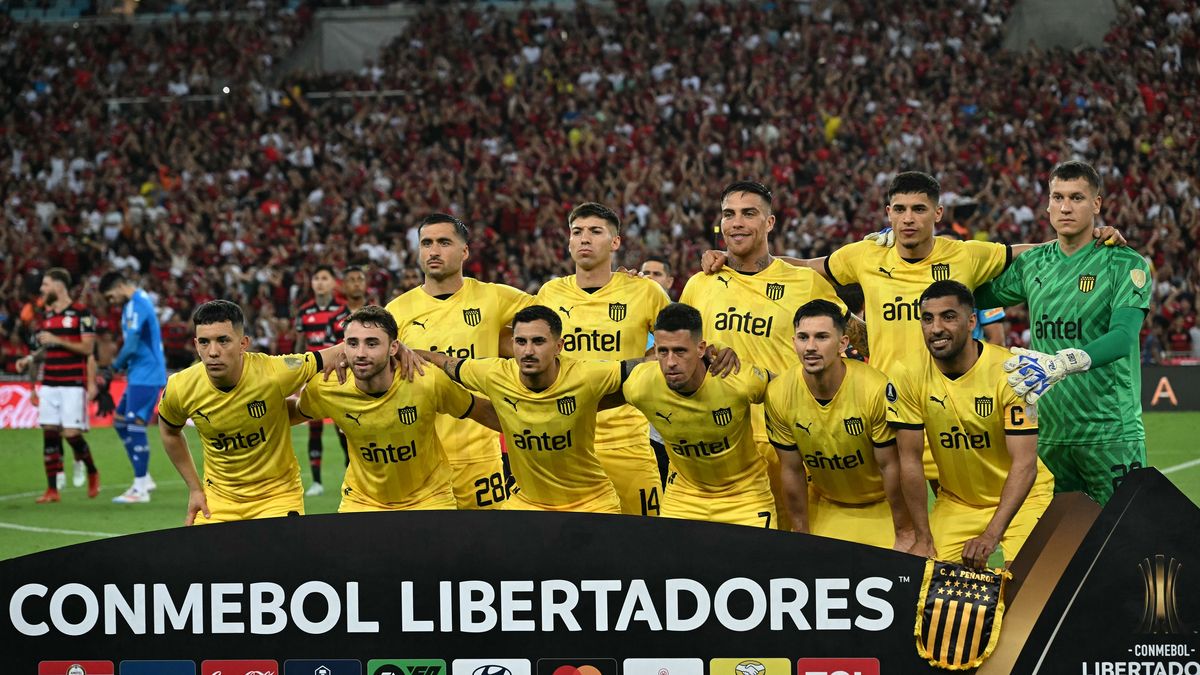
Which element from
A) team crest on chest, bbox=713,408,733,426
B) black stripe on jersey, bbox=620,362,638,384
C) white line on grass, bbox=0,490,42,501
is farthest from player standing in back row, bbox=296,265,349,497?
team crest on chest, bbox=713,408,733,426

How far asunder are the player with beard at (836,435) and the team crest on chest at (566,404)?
1004mm

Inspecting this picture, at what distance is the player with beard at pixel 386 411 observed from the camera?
23.3 ft

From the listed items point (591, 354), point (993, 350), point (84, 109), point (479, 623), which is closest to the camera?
point (479, 623)

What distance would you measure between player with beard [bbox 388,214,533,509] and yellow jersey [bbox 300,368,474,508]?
0.59 meters

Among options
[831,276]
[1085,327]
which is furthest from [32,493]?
[1085,327]

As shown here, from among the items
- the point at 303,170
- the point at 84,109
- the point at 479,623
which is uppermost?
the point at 84,109

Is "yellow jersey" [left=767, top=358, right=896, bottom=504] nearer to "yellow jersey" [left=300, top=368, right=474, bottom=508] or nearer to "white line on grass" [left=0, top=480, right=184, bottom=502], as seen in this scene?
"yellow jersey" [left=300, top=368, right=474, bottom=508]

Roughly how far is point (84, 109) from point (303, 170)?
20.9 ft

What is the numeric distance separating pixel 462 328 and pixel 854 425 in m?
2.60

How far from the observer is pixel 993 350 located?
6711mm

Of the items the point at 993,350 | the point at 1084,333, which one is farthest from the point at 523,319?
the point at 1084,333

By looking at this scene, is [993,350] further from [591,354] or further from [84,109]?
[84,109]

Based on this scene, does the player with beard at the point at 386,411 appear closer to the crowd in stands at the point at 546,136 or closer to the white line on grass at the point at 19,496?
the white line on grass at the point at 19,496

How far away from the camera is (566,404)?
7.07 meters
